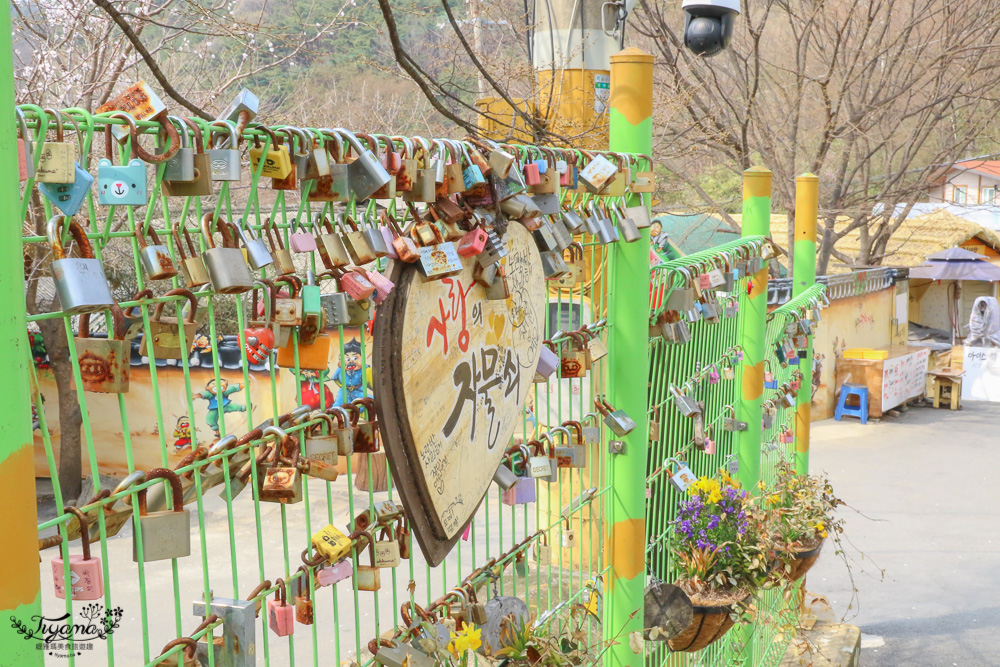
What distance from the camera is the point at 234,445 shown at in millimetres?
1271

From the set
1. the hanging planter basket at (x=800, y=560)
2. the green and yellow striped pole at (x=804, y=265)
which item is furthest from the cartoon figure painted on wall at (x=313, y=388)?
the green and yellow striped pole at (x=804, y=265)

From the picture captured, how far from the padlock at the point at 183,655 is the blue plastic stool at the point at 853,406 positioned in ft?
46.6

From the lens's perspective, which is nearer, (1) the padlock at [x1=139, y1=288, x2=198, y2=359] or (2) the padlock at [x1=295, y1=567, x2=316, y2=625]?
(1) the padlock at [x1=139, y1=288, x2=198, y2=359]

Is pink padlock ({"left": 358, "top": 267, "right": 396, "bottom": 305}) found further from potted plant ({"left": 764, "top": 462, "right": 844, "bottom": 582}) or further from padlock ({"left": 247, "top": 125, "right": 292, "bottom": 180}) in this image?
potted plant ({"left": 764, "top": 462, "right": 844, "bottom": 582})

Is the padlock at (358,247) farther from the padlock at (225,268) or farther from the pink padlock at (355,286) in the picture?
the padlock at (225,268)

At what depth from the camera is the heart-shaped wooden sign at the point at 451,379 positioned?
148cm

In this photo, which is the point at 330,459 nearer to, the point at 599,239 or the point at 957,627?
the point at 599,239

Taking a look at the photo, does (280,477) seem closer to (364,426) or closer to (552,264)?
(364,426)

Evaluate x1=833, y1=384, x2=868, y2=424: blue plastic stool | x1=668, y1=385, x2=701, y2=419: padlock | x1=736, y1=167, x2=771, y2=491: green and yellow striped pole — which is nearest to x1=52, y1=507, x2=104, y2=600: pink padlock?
x1=668, y1=385, x2=701, y2=419: padlock

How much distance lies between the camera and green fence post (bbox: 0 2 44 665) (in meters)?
0.81

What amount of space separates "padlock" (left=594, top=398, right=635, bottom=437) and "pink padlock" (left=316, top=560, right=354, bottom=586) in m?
1.24

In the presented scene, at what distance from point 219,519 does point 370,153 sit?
9247 millimetres

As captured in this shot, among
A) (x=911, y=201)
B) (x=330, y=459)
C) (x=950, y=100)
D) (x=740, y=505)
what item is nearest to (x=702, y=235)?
(x=911, y=201)

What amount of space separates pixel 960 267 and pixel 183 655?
2055cm
